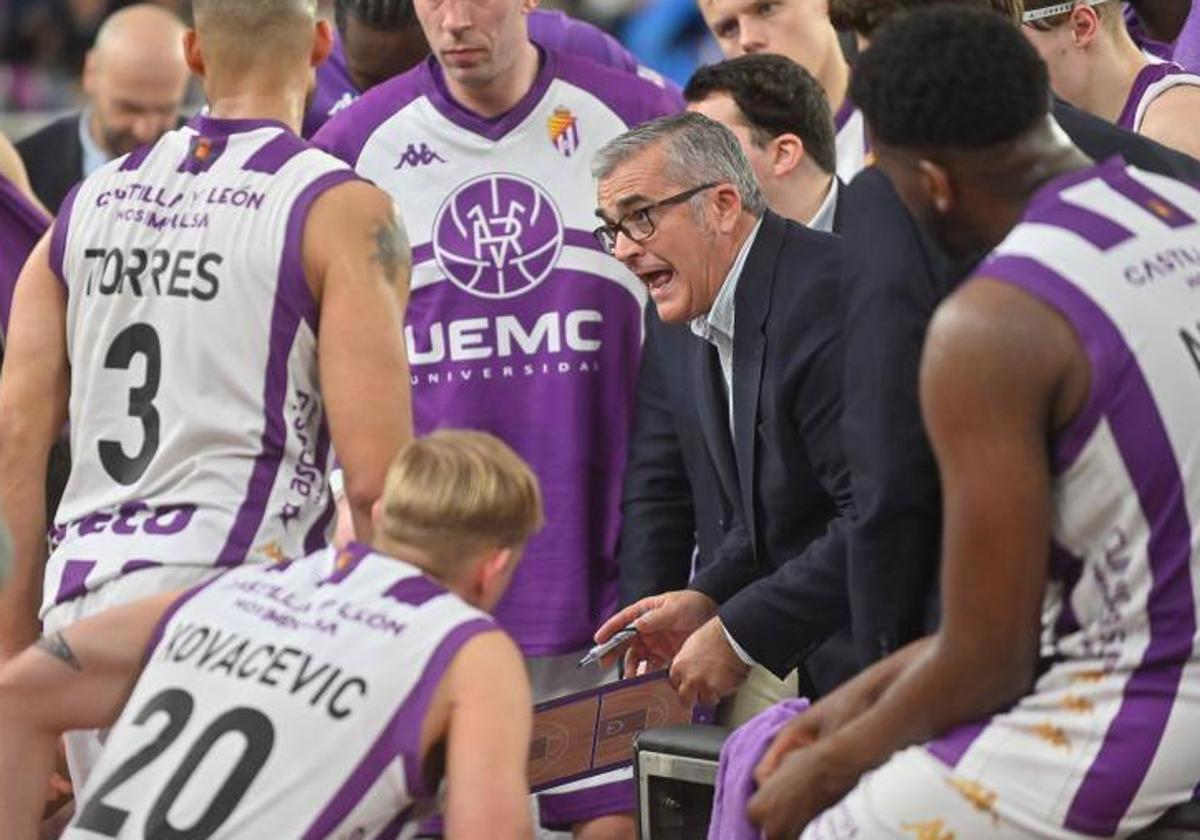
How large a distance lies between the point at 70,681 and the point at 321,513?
38.5 inches

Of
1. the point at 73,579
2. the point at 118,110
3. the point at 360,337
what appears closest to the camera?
the point at 360,337

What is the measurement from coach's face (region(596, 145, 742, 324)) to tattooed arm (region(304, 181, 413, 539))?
0.59m

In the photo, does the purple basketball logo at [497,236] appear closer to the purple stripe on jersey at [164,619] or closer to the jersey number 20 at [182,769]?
the purple stripe on jersey at [164,619]

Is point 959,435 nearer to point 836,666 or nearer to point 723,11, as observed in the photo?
point 836,666

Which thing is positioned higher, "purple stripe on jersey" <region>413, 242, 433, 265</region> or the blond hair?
the blond hair

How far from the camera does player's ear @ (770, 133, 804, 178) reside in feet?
18.1

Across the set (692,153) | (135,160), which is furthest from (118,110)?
(692,153)

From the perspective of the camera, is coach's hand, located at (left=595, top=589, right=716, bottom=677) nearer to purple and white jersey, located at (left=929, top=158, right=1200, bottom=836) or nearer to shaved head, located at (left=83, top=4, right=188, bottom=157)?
purple and white jersey, located at (left=929, top=158, right=1200, bottom=836)

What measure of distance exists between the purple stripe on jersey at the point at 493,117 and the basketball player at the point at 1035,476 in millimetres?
2255

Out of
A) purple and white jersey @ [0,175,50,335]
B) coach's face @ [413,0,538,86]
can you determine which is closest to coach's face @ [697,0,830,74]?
coach's face @ [413,0,538,86]

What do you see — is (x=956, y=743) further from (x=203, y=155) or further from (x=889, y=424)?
(x=203, y=155)

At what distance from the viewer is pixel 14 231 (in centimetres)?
630

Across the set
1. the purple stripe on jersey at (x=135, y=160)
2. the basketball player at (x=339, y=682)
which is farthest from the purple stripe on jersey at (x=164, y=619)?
the purple stripe on jersey at (x=135, y=160)

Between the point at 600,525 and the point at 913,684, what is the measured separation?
7.55ft
